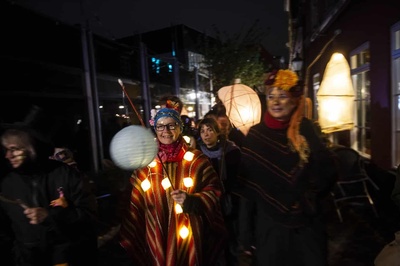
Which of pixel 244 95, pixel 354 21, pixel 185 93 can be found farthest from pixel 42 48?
pixel 185 93

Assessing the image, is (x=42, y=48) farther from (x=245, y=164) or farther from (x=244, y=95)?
(x=245, y=164)

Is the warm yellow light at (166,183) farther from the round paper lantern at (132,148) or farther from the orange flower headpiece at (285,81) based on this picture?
the orange flower headpiece at (285,81)

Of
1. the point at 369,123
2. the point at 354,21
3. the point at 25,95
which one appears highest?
the point at 354,21

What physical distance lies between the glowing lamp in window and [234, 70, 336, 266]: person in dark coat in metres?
1.63

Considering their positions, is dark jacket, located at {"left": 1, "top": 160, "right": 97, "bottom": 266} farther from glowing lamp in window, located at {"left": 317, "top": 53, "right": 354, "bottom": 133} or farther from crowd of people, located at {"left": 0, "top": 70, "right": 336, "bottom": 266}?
glowing lamp in window, located at {"left": 317, "top": 53, "right": 354, "bottom": 133}

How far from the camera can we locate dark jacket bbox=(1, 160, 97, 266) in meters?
2.28

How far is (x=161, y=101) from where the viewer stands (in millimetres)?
4316

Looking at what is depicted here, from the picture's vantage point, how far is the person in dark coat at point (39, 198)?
7.36 ft

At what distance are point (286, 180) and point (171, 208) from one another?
1.00 meters

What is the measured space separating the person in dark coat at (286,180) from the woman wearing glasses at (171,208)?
443 mm

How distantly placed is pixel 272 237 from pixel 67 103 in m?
8.84

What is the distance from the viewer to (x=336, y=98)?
Result: 3805 mm

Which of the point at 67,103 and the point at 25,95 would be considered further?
the point at 67,103

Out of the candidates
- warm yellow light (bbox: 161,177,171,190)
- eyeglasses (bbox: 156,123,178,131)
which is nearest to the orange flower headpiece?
eyeglasses (bbox: 156,123,178,131)
